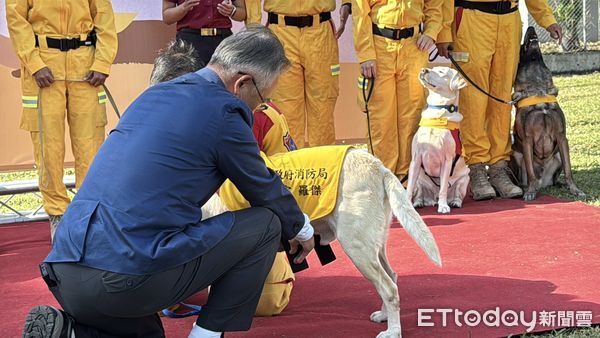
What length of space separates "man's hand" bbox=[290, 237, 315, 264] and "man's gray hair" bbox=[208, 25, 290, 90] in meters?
0.63

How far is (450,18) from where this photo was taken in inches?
242

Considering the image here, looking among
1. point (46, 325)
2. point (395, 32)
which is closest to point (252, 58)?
A: point (46, 325)

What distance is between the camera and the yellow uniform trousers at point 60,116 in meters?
5.37

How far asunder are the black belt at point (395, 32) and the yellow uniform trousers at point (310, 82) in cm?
38

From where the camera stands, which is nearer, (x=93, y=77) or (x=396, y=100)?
(x=93, y=77)

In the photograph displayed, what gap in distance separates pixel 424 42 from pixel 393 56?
247 millimetres

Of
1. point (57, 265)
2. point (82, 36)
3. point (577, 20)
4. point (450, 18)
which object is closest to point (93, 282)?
point (57, 265)

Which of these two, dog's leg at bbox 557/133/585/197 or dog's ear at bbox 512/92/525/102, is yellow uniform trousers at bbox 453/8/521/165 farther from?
dog's leg at bbox 557/133/585/197

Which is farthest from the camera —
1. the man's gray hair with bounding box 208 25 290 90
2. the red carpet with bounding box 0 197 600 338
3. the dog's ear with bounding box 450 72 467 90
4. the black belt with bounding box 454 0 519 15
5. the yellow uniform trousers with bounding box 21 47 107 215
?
the black belt with bounding box 454 0 519 15

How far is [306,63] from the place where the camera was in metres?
6.13

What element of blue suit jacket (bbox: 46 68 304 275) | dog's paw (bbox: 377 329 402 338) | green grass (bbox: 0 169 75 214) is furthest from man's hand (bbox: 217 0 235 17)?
dog's paw (bbox: 377 329 402 338)

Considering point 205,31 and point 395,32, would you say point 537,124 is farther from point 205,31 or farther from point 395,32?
point 205,31

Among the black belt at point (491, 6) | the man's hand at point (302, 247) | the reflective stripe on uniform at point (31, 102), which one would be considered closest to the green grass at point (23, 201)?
the reflective stripe on uniform at point (31, 102)

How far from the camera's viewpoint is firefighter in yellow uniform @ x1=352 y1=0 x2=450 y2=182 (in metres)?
6.04
